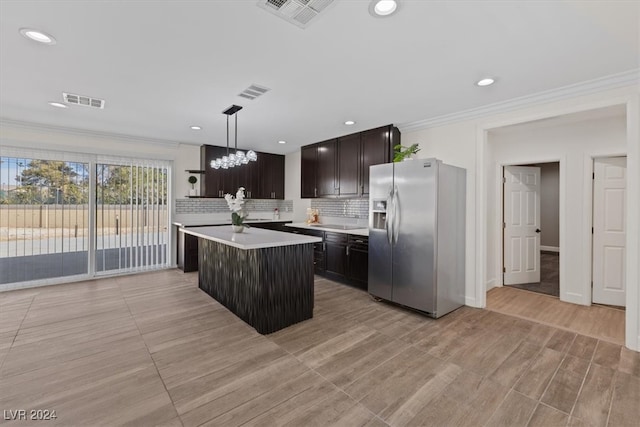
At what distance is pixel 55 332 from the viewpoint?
115 inches

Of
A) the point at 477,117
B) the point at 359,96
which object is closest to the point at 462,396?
the point at 359,96

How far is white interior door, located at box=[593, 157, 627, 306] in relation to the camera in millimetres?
3676

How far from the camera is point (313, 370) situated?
2277 millimetres

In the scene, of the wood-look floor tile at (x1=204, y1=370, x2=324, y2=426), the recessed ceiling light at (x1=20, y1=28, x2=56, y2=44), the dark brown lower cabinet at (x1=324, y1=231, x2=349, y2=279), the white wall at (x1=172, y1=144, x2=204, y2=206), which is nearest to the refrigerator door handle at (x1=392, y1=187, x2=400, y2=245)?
the dark brown lower cabinet at (x1=324, y1=231, x2=349, y2=279)

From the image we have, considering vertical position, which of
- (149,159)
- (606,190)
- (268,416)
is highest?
(149,159)

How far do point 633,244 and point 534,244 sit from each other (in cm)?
240

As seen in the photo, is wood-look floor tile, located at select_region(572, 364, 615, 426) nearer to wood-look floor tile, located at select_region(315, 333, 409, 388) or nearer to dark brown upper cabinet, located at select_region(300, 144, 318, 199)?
wood-look floor tile, located at select_region(315, 333, 409, 388)

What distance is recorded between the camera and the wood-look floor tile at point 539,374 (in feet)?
6.75

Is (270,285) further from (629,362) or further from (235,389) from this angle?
(629,362)

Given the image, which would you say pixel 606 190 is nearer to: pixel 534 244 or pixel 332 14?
pixel 534 244

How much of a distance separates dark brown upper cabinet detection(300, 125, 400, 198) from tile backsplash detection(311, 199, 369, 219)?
468 mm

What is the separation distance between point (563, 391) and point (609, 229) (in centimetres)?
289

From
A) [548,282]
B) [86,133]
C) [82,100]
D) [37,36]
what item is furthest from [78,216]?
[548,282]

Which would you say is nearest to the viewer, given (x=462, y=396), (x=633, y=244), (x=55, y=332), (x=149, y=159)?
(x=462, y=396)
